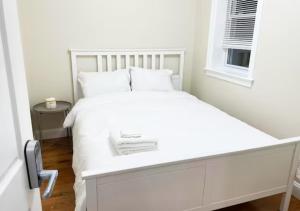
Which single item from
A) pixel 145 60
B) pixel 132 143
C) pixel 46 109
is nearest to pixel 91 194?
pixel 132 143

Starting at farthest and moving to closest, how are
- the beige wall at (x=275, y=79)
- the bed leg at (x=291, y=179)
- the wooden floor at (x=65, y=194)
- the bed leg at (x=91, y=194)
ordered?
the beige wall at (x=275, y=79)
the wooden floor at (x=65, y=194)
the bed leg at (x=291, y=179)
the bed leg at (x=91, y=194)

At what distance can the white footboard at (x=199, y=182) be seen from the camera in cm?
129

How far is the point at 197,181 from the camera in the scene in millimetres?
1471

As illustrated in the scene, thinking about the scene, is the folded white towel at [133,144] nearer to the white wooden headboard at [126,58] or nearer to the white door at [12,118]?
the white door at [12,118]

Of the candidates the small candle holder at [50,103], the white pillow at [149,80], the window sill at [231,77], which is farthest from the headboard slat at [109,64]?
the window sill at [231,77]

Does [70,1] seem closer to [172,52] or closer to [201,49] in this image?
[172,52]

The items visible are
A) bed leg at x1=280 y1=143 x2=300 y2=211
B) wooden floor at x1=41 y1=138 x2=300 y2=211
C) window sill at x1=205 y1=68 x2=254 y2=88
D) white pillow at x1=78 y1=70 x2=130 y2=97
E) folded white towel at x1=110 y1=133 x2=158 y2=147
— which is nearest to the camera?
folded white towel at x1=110 y1=133 x2=158 y2=147

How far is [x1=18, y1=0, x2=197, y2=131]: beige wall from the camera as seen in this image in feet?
9.16

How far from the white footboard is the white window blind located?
1.53 metres

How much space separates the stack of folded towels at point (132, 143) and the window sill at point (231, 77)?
1436mm

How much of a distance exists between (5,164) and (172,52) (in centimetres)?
305

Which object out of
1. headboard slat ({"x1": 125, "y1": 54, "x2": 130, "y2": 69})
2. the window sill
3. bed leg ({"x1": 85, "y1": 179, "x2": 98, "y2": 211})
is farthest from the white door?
headboard slat ({"x1": 125, "y1": 54, "x2": 130, "y2": 69})

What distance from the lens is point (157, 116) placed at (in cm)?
234

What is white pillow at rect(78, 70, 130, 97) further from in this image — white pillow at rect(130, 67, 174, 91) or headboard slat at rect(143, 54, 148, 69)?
headboard slat at rect(143, 54, 148, 69)
